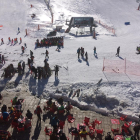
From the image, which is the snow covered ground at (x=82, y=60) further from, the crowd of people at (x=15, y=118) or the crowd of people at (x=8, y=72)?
the crowd of people at (x=15, y=118)

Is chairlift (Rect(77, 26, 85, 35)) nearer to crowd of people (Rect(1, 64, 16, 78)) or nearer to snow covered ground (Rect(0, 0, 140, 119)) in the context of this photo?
snow covered ground (Rect(0, 0, 140, 119))

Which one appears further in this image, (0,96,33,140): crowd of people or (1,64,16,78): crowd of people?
(1,64,16,78): crowd of people

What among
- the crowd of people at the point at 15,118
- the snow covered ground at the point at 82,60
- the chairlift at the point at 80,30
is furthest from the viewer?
the chairlift at the point at 80,30

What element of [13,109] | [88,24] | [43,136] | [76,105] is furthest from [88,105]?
[88,24]

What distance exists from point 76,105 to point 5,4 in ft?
162

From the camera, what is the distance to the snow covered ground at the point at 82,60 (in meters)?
13.7

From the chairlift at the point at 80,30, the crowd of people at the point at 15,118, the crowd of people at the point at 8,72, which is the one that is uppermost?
the chairlift at the point at 80,30

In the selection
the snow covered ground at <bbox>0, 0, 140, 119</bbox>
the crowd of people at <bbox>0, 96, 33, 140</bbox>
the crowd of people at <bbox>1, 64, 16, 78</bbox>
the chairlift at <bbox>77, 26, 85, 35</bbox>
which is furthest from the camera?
the chairlift at <bbox>77, 26, 85, 35</bbox>

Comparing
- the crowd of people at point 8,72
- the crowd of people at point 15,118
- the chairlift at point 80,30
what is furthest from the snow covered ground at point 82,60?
the crowd of people at point 15,118

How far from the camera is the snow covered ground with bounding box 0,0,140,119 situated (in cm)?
1370

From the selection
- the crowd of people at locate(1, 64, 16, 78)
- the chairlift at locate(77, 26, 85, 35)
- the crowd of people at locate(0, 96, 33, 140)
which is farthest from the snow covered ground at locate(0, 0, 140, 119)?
the crowd of people at locate(0, 96, 33, 140)

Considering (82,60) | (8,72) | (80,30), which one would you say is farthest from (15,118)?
(80,30)

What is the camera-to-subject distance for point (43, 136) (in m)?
10.5

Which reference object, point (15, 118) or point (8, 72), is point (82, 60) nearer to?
point (8, 72)
